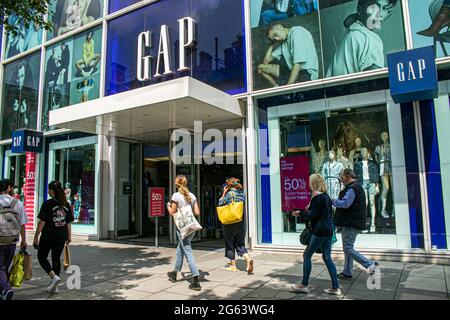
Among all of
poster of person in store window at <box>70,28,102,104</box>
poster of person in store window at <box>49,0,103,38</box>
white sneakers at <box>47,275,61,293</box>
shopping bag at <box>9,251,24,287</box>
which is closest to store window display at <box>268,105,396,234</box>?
white sneakers at <box>47,275,61,293</box>

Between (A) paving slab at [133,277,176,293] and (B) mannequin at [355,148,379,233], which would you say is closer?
(A) paving slab at [133,277,176,293]

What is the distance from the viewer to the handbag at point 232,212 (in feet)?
20.8

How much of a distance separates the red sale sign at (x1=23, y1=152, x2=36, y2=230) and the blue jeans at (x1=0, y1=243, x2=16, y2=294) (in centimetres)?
1051

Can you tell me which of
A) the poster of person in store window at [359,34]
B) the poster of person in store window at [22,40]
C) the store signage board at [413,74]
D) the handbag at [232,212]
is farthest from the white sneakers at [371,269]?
the poster of person in store window at [22,40]

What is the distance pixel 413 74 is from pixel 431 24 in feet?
4.85

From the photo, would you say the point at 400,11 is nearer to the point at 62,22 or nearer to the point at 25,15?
the point at 25,15

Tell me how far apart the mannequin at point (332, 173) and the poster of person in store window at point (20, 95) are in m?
11.8

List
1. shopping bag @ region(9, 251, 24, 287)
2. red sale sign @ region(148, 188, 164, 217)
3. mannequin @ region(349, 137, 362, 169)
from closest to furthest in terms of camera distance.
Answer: shopping bag @ region(9, 251, 24, 287) < mannequin @ region(349, 137, 362, 169) < red sale sign @ region(148, 188, 164, 217)

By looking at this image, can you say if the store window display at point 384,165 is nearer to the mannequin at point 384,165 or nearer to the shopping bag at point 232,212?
the mannequin at point 384,165

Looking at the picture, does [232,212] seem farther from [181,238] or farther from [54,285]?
[54,285]

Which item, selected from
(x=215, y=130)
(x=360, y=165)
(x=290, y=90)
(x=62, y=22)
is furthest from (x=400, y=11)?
(x=62, y=22)

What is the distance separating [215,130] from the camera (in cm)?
1051

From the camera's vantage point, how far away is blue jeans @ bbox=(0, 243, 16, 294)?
4.58 meters

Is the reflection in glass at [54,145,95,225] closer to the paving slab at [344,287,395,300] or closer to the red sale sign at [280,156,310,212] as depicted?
the red sale sign at [280,156,310,212]
